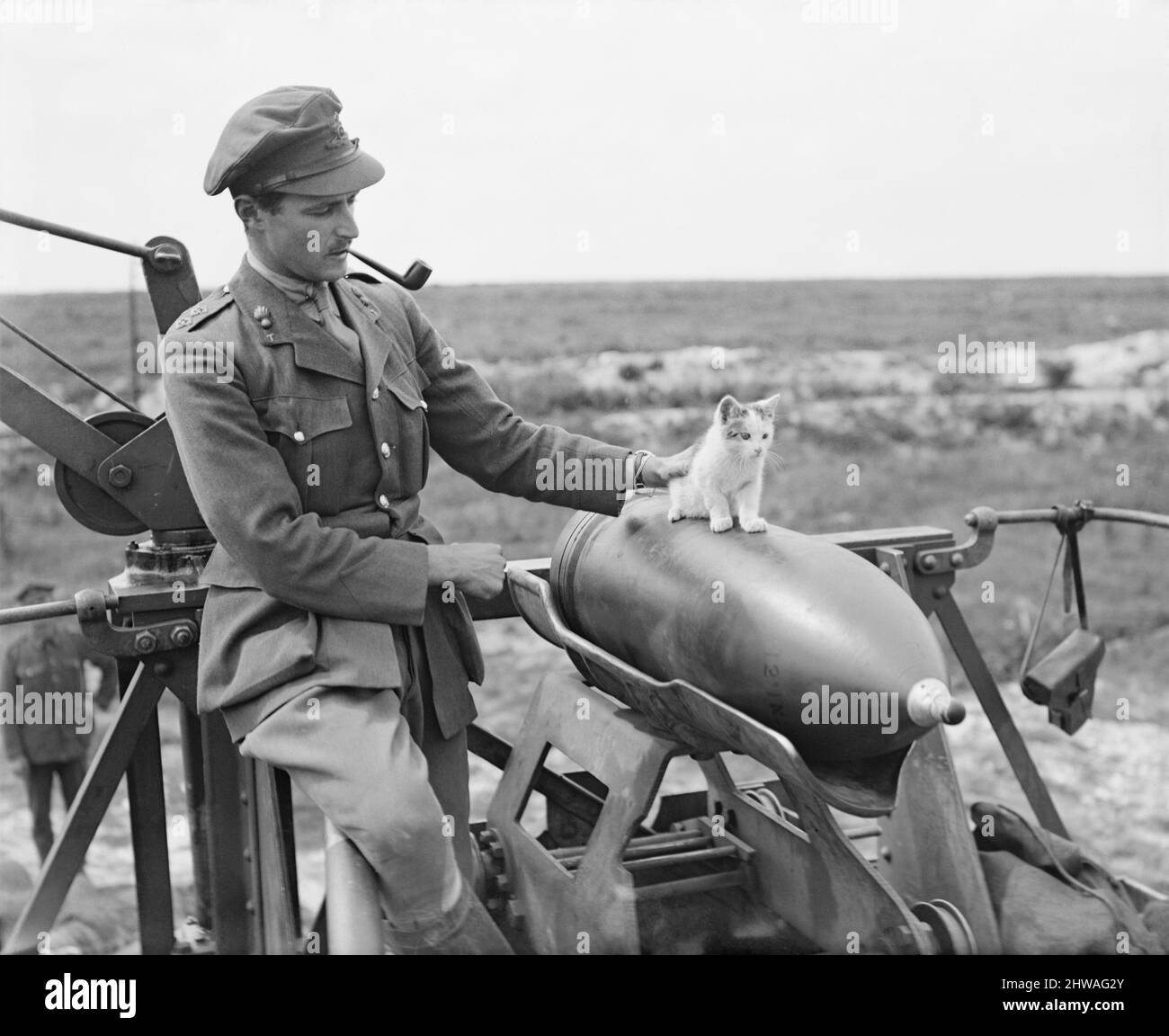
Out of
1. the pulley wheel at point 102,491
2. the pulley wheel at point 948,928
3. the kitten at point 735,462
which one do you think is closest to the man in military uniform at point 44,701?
the pulley wheel at point 102,491

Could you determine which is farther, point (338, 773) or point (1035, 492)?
point (1035, 492)

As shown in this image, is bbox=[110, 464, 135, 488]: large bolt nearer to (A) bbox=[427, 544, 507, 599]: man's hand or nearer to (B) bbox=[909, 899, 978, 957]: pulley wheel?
(A) bbox=[427, 544, 507, 599]: man's hand

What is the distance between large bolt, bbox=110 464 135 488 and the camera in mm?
3662

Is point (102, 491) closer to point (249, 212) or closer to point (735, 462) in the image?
point (249, 212)

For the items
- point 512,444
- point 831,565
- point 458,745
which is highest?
point 512,444

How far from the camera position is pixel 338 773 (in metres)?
2.92

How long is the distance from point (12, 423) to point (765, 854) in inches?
91.0

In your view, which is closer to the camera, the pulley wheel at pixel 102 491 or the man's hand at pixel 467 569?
the man's hand at pixel 467 569

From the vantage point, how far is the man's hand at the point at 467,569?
3.19 metres

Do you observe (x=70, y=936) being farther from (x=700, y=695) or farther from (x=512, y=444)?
(x=700, y=695)

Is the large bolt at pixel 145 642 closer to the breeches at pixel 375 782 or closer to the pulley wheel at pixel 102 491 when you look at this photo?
the pulley wheel at pixel 102 491

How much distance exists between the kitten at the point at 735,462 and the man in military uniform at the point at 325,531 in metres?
0.23

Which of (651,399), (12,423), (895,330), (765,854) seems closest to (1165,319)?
(895,330)

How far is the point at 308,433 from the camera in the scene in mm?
3137
